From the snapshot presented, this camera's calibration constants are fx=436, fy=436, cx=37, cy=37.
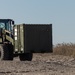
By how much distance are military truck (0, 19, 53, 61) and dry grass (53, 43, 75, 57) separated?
13.6 metres

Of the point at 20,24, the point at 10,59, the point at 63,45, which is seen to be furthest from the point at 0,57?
the point at 63,45

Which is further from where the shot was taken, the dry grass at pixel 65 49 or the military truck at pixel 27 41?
the dry grass at pixel 65 49

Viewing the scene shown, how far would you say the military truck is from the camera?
3158cm

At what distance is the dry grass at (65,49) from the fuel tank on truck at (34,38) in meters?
13.7

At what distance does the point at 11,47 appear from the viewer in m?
31.9

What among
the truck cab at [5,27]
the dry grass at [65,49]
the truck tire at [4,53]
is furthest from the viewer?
the dry grass at [65,49]

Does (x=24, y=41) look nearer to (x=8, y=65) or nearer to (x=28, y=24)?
(x=28, y=24)

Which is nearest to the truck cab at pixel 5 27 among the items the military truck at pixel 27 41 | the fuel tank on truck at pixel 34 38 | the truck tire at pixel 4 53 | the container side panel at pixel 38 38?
the military truck at pixel 27 41

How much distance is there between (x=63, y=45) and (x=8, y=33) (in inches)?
749

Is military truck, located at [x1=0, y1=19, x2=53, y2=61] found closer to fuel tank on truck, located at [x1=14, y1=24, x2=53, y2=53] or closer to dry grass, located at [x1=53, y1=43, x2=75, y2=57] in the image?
fuel tank on truck, located at [x1=14, y1=24, x2=53, y2=53]

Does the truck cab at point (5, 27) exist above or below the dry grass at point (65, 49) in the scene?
above

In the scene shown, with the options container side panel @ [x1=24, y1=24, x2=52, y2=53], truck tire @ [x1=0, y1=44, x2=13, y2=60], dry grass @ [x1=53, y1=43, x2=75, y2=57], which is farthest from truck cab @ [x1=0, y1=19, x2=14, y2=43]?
dry grass @ [x1=53, y1=43, x2=75, y2=57]

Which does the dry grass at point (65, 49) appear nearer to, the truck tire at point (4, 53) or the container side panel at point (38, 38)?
the container side panel at point (38, 38)

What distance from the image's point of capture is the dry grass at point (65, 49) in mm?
47022
